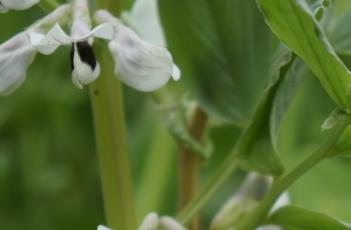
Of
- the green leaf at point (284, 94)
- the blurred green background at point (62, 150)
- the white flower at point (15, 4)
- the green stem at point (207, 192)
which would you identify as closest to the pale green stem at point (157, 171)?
the blurred green background at point (62, 150)

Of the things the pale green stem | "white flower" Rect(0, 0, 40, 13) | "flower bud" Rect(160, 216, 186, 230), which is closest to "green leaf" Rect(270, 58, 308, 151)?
"flower bud" Rect(160, 216, 186, 230)

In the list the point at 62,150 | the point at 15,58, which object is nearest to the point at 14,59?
the point at 15,58

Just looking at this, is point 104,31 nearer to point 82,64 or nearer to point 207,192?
point 82,64

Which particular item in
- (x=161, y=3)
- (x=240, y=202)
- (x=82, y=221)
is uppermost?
(x=161, y=3)

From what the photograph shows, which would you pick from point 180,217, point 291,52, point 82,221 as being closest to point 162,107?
point 180,217

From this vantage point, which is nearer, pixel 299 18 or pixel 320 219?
pixel 299 18

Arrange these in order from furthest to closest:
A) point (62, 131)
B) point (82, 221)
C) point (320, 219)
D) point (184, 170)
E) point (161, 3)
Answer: point (62, 131), point (82, 221), point (184, 170), point (161, 3), point (320, 219)

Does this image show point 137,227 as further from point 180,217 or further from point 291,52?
point 291,52
